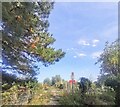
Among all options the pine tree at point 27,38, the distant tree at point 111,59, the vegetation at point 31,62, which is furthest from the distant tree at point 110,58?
the pine tree at point 27,38

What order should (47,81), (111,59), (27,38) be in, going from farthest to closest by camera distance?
(111,59), (47,81), (27,38)

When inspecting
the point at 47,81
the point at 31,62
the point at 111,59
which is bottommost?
the point at 47,81

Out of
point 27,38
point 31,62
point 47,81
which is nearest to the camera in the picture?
point 27,38

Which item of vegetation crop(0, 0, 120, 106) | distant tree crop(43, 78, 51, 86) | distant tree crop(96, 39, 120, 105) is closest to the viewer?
vegetation crop(0, 0, 120, 106)

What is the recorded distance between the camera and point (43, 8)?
10578 mm

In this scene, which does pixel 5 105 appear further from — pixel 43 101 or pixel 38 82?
pixel 38 82

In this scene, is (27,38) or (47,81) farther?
(47,81)

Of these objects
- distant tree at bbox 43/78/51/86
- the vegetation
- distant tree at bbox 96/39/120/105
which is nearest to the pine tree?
the vegetation

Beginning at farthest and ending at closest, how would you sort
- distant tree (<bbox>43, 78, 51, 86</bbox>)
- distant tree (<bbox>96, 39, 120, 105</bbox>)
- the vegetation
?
1. distant tree (<bbox>96, 39, 120, 105</bbox>)
2. distant tree (<bbox>43, 78, 51, 86</bbox>)
3. the vegetation

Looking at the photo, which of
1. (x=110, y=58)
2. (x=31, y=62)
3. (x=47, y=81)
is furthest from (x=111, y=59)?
(x=31, y=62)

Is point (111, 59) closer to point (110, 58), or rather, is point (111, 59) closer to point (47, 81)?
point (110, 58)

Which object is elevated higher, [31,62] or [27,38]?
[27,38]

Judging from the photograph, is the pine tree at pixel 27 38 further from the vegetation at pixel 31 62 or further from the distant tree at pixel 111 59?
the distant tree at pixel 111 59

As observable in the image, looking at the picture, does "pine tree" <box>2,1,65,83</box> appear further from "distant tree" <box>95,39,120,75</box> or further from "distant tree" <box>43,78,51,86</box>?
"distant tree" <box>95,39,120,75</box>
